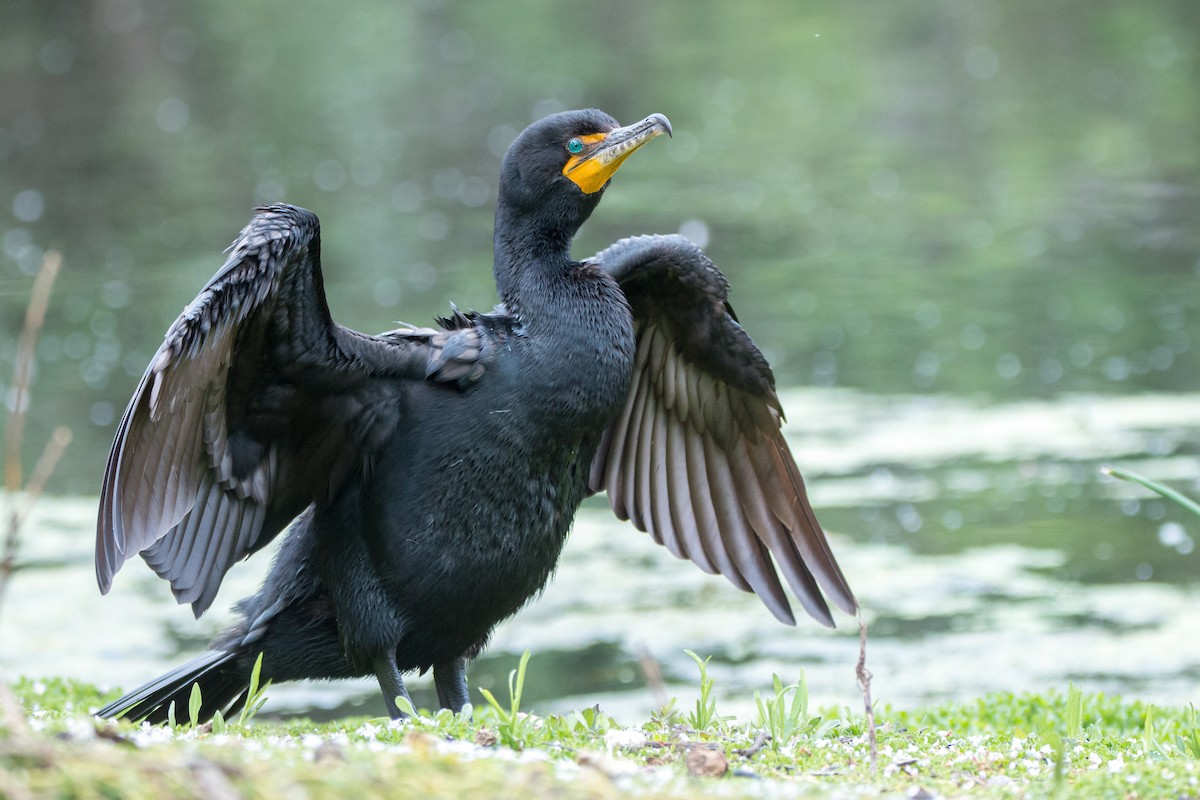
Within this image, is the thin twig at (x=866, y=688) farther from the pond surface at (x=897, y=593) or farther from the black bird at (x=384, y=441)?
the pond surface at (x=897, y=593)

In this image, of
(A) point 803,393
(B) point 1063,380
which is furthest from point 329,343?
(B) point 1063,380

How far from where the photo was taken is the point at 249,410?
4.89m

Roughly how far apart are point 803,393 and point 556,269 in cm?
660

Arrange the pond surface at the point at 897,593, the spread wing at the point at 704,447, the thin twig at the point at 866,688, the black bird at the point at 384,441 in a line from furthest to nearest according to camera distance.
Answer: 1. the pond surface at the point at 897,593
2. the spread wing at the point at 704,447
3. the black bird at the point at 384,441
4. the thin twig at the point at 866,688

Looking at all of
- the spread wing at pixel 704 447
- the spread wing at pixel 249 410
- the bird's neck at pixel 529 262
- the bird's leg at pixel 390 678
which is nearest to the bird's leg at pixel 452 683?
the bird's leg at pixel 390 678

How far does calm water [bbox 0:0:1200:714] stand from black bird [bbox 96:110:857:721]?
209 cm

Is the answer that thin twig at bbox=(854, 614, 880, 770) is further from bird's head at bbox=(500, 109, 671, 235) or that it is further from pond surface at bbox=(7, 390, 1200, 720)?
pond surface at bbox=(7, 390, 1200, 720)

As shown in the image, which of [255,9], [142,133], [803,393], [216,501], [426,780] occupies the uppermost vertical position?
[255,9]

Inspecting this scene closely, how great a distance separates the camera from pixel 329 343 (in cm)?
483

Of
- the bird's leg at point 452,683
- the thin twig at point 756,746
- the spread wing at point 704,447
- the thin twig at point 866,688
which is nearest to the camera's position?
the thin twig at point 866,688

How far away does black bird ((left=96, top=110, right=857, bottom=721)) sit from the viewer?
4.62 m

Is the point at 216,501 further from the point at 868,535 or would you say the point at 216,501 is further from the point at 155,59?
the point at 155,59

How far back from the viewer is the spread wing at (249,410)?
4.49 m

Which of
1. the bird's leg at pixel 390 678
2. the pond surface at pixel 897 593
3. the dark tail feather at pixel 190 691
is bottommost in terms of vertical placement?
the dark tail feather at pixel 190 691
